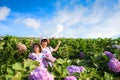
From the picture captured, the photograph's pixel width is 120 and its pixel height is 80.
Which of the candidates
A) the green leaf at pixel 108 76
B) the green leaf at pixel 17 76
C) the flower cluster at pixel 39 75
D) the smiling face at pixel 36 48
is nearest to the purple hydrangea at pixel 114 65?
the green leaf at pixel 108 76

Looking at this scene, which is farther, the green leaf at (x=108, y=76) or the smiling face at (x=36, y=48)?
the smiling face at (x=36, y=48)

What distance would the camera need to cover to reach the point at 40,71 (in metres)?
2.57

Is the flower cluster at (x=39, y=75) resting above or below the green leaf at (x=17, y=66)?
below

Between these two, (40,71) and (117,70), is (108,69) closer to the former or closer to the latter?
(117,70)

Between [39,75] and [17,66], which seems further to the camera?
[17,66]

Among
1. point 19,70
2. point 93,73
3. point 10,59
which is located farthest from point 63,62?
point 10,59

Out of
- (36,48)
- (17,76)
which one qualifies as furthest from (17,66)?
(36,48)

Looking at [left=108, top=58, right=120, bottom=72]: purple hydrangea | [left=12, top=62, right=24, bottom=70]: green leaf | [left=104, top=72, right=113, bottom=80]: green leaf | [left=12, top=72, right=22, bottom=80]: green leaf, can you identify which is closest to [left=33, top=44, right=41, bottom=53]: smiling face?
[left=108, top=58, right=120, bottom=72]: purple hydrangea

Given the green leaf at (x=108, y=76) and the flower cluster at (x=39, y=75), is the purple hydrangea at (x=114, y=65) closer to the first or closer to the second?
the green leaf at (x=108, y=76)

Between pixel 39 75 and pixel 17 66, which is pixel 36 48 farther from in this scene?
pixel 39 75

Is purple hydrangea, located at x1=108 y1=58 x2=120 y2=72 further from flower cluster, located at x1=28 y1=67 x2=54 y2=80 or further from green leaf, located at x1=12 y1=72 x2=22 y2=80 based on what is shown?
green leaf, located at x1=12 y1=72 x2=22 y2=80

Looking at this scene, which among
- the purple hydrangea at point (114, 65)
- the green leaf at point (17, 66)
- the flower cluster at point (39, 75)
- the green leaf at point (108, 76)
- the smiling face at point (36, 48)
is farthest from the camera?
the smiling face at point (36, 48)

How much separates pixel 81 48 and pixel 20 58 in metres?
2.24

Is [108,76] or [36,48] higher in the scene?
[36,48]
